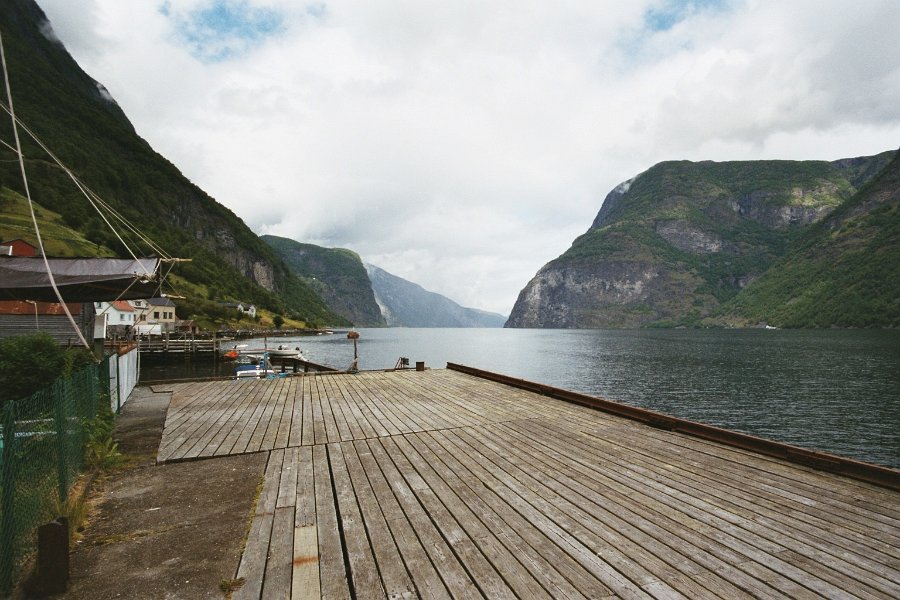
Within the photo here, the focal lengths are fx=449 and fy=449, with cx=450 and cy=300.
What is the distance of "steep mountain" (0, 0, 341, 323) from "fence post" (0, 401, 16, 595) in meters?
113

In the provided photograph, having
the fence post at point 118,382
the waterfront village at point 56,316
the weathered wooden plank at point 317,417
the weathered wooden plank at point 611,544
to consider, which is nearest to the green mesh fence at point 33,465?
the weathered wooden plank at point 317,417

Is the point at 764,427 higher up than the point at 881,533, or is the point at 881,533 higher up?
the point at 881,533

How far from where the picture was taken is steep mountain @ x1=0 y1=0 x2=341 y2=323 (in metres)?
107

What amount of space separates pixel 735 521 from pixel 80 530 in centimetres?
684

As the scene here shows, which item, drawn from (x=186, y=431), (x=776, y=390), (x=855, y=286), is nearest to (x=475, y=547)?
(x=186, y=431)

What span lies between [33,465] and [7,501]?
3.46 ft

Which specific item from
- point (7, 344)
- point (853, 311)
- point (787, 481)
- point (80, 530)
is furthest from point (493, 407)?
point (853, 311)

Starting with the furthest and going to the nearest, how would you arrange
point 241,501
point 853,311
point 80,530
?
point 853,311 < point 241,501 < point 80,530

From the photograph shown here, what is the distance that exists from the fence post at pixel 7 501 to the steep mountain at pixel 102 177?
11251 cm

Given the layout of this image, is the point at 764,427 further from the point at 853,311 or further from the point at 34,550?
the point at 853,311

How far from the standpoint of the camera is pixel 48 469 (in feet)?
16.3

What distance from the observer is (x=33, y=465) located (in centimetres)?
444

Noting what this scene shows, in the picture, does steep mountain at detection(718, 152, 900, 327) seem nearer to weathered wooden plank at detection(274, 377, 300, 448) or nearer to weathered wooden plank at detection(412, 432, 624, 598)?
weathered wooden plank at detection(274, 377, 300, 448)

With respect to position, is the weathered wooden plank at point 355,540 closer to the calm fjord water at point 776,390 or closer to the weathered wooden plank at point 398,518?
the weathered wooden plank at point 398,518
